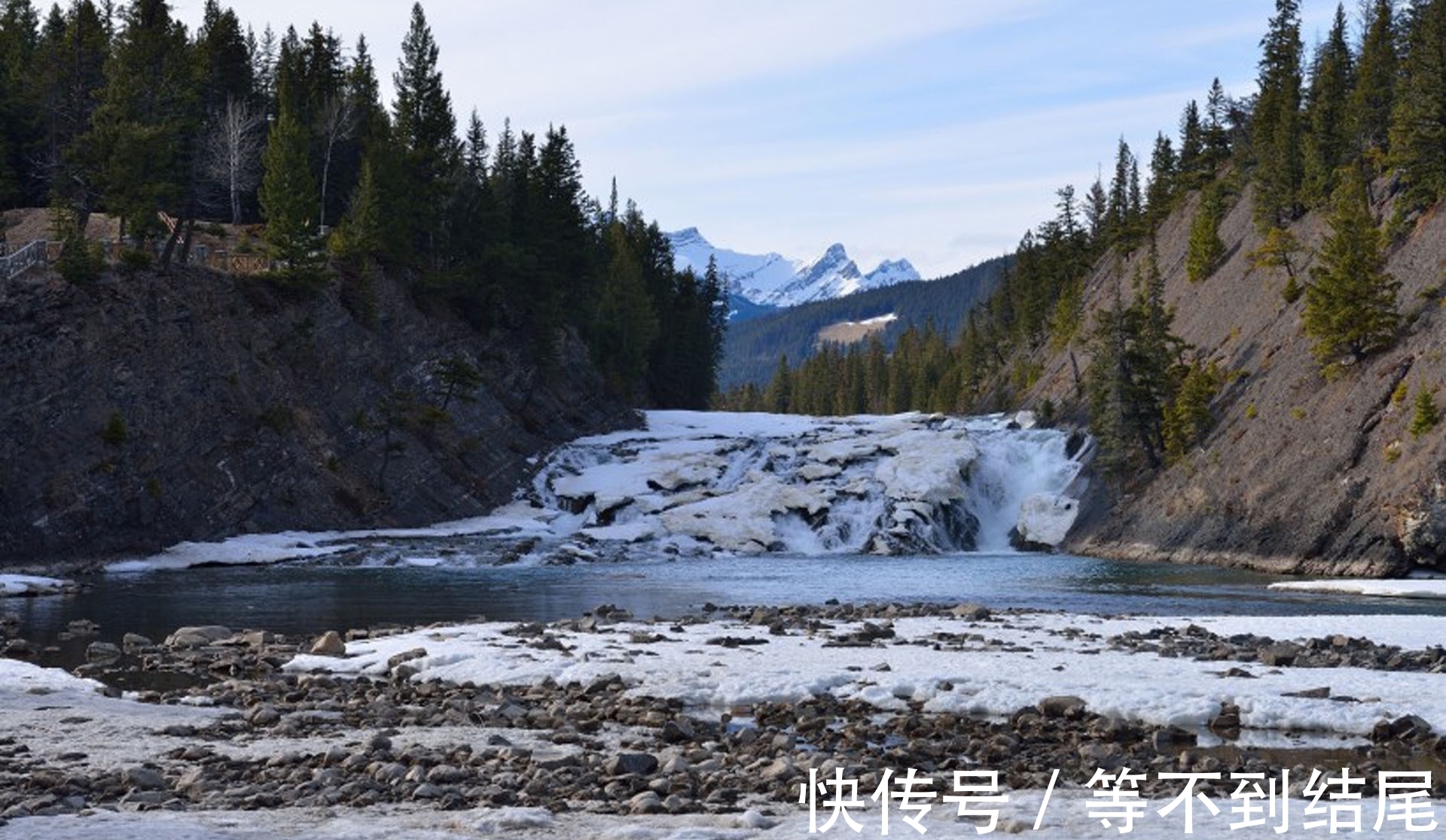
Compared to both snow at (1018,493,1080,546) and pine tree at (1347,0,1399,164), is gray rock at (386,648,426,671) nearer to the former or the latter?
snow at (1018,493,1080,546)

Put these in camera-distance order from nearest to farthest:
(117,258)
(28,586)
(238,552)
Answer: (28,586) → (238,552) → (117,258)

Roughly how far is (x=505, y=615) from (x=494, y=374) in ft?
178

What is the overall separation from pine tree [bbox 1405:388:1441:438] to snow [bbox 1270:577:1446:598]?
22.2 ft

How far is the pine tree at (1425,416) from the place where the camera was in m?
55.1

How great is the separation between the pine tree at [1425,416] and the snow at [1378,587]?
6.77 meters

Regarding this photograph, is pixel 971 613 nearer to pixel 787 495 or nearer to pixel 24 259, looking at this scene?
pixel 787 495

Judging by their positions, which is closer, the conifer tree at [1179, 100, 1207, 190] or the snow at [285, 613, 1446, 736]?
the snow at [285, 613, 1446, 736]

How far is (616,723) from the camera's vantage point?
20875mm

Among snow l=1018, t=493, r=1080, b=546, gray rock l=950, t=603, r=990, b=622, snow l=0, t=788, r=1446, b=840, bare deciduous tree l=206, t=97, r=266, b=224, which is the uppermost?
bare deciduous tree l=206, t=97, r=266, b=224

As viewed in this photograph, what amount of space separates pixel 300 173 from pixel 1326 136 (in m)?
63.5

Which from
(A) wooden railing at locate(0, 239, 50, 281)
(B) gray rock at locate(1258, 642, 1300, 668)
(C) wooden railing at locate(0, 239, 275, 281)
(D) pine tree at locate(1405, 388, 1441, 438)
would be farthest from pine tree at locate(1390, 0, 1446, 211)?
(A) wooden railing at locate(0, 239, 50, 281)

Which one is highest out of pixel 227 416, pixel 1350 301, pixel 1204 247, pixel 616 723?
pixel 1204 247

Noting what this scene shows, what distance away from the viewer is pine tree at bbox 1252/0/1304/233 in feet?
297

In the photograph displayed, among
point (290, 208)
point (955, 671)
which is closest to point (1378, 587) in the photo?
point (955, 671)
